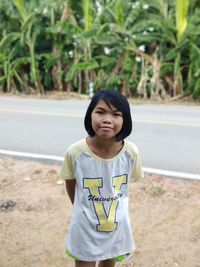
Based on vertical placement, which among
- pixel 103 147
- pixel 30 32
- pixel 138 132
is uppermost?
pixel 30 32

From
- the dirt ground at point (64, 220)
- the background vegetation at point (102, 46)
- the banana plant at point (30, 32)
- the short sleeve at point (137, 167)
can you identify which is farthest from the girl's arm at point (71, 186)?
the banana plant at point (30, 32)

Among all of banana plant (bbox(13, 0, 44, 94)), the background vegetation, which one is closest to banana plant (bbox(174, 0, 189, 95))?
the background vegetation

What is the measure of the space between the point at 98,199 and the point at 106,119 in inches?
17.2

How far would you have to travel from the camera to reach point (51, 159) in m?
5.55

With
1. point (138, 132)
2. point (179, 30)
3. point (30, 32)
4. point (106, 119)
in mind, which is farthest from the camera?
point (30, 32)

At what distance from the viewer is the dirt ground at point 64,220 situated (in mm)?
3133

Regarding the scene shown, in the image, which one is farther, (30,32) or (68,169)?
(30,32)

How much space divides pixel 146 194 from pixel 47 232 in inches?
45.6

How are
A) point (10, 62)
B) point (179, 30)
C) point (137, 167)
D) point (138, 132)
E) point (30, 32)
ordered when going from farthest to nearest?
point (10, 62), point (30, 32), point (179, 30), point (138, 132), point (137, 167)

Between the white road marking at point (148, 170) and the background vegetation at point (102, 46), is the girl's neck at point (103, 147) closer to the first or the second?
the white road marking at point (148, 170)

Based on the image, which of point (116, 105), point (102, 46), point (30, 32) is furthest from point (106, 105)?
point (30, 32)

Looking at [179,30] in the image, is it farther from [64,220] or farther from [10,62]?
[64,220]

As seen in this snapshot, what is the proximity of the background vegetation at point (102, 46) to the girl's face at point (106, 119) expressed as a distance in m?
10.9

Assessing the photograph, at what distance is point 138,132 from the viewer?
766 cm
